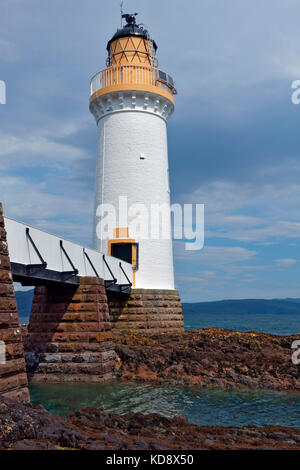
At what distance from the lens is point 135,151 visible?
26156 mm

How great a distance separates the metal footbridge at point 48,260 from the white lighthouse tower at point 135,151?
374 centimetres

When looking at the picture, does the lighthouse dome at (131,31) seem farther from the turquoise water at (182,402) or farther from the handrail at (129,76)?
the turquoise water at (182,402)

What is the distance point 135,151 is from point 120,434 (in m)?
19.5

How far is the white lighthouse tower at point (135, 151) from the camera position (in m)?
25.8

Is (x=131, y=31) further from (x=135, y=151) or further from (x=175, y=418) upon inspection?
(x=175, y=418)

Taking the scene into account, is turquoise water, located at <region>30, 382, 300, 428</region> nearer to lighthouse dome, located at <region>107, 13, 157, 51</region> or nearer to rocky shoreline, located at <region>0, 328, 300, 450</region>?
rocky shoreline, located at <region>0, 328, 300, 450</region>

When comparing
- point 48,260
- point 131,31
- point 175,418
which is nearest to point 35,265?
point 48,260

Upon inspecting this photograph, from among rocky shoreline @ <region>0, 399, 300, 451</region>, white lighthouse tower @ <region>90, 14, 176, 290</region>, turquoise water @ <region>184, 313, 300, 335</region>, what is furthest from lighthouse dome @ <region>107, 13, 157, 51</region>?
turquoise water @ <region>184, 313, 300, 335</region>

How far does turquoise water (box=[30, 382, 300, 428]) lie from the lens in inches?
466

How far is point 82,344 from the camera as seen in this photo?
58.6 feet

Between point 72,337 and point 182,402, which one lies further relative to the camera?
point 72,337

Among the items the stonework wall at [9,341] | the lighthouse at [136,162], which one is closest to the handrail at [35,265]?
the stonework wall at [9,341]
